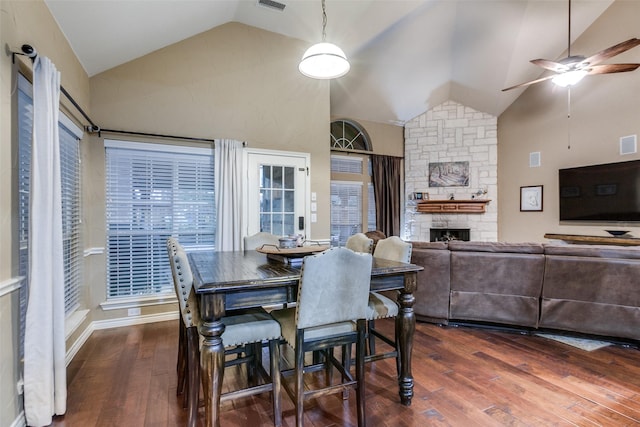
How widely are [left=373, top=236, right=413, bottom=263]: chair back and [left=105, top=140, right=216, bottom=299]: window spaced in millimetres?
2211

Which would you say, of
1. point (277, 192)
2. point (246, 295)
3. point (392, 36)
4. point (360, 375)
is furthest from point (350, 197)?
point (246, 295)

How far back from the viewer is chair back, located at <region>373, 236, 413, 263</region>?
7.79ft

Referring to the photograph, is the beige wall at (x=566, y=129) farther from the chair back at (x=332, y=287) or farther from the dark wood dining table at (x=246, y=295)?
the chair back at (x=332, y=287)

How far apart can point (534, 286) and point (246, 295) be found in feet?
9.51

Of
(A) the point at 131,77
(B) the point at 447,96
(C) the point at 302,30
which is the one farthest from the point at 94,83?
(B) the point at 447,96

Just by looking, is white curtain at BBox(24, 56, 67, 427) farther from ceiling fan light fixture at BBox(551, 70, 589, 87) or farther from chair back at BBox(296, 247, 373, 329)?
ceiling fan light fixture at BBox(551, 70, 589, 87)

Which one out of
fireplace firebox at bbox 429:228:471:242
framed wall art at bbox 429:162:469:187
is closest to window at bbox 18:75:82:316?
fireplace firebox at bbox 429:228:471:242

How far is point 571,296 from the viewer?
2986mm

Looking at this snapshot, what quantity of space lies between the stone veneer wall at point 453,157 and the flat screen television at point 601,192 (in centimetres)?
124

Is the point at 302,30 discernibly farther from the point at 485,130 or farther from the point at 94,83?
the point at 485,130

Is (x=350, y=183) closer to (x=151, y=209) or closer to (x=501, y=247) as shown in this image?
(x=501, y=247)

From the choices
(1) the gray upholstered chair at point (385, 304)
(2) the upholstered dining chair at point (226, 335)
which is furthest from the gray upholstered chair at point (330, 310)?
(1) the gray upholstered chair at point (385, 304)

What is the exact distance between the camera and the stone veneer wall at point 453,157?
657cm

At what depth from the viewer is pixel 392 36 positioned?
5.00 m
